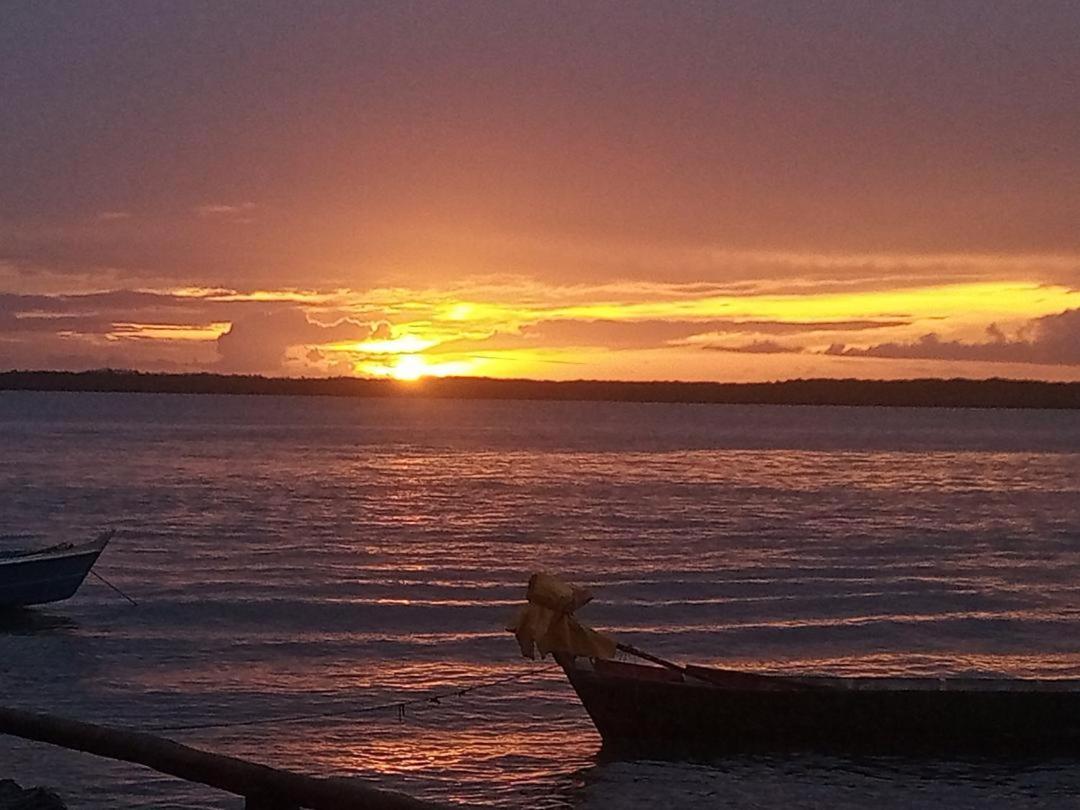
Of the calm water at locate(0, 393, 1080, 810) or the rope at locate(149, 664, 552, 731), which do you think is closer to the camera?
the calm water at locate(0, 393, 1080, 810)

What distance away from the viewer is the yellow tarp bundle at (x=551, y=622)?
13562mm

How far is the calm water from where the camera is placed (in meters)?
14.3

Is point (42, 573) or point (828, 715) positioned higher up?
point (42, 573)

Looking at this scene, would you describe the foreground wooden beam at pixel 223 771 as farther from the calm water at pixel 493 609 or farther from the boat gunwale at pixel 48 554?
the boat gunwale at pixel 48 554

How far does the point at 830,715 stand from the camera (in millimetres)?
14656

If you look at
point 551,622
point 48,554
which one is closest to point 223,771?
point 551,622

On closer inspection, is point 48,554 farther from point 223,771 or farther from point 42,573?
point 223,771

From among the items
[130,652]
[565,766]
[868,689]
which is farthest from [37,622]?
[868,689]

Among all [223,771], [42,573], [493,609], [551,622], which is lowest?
[493,609]

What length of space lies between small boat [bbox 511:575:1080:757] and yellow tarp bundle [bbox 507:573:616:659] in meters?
0.70

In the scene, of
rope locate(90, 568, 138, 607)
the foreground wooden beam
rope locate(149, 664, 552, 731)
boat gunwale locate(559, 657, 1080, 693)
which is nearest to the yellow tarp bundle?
boat gunwale locate(559, 657, 1080, 693)

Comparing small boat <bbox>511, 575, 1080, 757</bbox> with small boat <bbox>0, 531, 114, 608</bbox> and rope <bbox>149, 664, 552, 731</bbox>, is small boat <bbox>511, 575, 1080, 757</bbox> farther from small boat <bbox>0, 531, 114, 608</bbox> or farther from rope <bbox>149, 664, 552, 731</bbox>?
small boat <bbox>0, 531, 114, 608</bbox>

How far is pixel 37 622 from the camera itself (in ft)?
77.5

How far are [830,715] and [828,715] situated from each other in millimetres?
21
